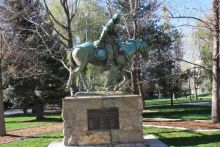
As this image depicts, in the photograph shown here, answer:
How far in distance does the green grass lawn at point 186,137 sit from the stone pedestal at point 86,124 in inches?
54.3

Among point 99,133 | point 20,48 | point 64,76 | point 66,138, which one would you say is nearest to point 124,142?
point 99,133

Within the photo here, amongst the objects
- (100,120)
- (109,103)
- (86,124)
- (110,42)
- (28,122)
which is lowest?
(28,122)

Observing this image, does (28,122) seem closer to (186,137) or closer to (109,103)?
(186,137)

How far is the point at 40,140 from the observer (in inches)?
595

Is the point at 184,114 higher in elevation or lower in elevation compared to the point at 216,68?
lower

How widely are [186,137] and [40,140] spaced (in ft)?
16.8

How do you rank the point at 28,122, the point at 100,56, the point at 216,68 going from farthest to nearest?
the point at 28,122, the point at 216,68, the point at 100,56

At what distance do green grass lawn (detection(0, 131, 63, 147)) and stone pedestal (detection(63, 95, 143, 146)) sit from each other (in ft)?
5.73

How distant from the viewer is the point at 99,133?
12.3 m

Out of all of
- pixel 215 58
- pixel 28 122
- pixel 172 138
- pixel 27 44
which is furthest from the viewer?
pixel 28 122

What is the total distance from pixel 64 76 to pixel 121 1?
21.0ft

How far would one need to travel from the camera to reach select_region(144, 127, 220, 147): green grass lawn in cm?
1256

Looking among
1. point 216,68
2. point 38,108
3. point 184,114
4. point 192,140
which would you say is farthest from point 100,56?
point 38,108

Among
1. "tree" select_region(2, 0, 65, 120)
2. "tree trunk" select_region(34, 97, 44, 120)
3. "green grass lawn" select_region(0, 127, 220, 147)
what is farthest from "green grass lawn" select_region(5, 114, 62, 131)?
"green grass lawn" select_region(0, 127, 220, 147)
